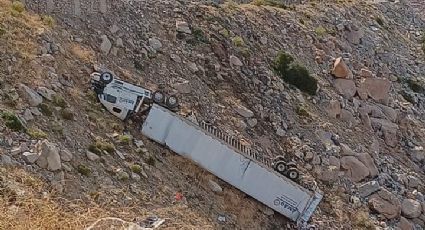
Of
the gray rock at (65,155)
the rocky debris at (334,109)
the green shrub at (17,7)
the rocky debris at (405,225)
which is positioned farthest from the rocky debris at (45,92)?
the rocky debris at (405,225)

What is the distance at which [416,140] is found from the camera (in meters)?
22.1

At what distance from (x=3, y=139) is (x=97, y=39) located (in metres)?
6.05

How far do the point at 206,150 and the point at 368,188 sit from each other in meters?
5.04

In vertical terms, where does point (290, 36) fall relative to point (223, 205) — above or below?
above

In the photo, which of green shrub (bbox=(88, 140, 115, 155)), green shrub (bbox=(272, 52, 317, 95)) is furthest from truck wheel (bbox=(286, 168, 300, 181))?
green shrub (bbox=(88, 140, 115, 155))

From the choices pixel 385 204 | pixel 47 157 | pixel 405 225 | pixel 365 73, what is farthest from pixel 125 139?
pixel 365 73

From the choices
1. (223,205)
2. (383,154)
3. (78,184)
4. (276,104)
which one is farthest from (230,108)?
(78,184)

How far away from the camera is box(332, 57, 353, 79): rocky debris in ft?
74.7

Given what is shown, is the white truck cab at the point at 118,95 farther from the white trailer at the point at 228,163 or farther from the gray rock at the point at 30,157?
the gray rock at the point at 30,157

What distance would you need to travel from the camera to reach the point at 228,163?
16.5 metres

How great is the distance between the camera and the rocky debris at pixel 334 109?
21.0 m

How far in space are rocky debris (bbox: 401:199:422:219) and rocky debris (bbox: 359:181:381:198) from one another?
0.85m

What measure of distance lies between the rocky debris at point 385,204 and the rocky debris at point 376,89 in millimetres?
4890

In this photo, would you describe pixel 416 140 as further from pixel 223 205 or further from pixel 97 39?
pixel 97 39
